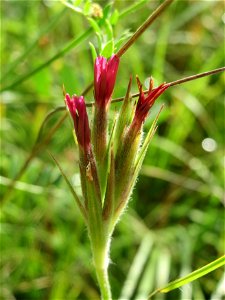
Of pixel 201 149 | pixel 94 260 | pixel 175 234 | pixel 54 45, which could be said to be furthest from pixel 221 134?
pixel 94 260

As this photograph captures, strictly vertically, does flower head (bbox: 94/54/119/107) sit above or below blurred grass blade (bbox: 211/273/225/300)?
above

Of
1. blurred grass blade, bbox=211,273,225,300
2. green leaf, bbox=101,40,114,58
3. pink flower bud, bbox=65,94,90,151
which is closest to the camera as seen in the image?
pink flower bud, bbox=65,94,90,151

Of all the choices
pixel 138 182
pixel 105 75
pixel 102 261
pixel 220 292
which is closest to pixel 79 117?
pixel 105 75

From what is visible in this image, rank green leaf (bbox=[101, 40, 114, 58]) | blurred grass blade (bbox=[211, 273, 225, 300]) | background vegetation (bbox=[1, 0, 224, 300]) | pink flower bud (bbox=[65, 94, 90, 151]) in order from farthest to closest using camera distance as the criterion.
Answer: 1. background vegetation (bbox=[1, 0, 224, 300])
2. blurred grass blade (bbox=[211, 273, 225, 300])
3. green leaf (bbox=[101, 40, 114, 58])
4. pink flower bud (bbox=[65, 94, 90, 151])

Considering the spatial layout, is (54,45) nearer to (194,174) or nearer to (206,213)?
(194,174)

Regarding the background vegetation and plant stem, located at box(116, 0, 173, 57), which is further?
the background vegetation

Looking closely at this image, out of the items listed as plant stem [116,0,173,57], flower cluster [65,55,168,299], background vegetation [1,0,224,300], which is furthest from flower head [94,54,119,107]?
background vegetation [1,0,224,300]

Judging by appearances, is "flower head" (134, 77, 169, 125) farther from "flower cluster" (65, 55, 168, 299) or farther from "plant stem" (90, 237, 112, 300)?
"plant stem" (90, 237, 112, 300)
